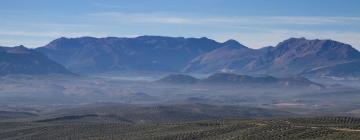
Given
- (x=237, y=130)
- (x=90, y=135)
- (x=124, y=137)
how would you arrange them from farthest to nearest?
(x=90, y=135), (x=124, y=137), (x=237, y=130)

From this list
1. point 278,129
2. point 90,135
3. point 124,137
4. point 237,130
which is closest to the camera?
point 278,129

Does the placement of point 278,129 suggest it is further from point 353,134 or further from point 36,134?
point 36,134

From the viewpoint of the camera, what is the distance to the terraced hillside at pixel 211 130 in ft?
335

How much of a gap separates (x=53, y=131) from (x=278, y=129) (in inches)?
2060

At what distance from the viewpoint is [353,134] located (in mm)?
94500

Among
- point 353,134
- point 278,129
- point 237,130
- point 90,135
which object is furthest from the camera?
point 90,135

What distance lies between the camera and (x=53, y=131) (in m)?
145

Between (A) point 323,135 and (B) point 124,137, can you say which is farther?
(B) point 124,137

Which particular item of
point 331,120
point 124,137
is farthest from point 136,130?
point 331,120

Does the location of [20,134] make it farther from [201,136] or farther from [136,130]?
[201,136]

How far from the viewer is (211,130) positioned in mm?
119438

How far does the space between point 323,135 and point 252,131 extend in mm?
15095

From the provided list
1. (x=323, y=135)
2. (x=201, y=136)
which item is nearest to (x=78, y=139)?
(x=201, y=136)

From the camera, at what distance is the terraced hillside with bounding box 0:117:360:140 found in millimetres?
102062
